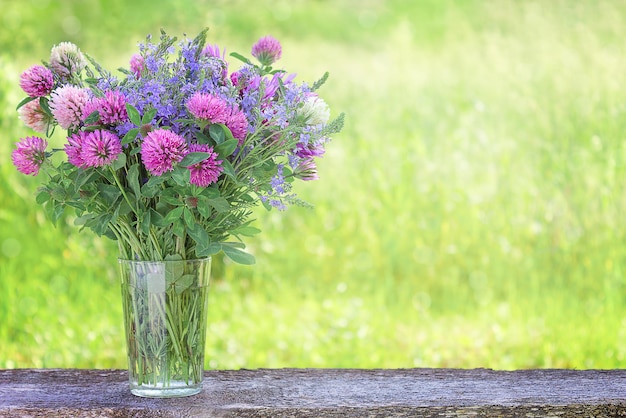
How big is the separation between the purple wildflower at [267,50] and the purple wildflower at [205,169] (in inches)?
8.7

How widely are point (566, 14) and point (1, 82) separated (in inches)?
109

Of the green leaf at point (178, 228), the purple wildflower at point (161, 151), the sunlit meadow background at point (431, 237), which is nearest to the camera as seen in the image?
the purple wildflower at point (161, 151)

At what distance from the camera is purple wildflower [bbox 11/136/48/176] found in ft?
4.59

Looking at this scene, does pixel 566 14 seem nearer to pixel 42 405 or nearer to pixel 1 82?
pixel 1 82

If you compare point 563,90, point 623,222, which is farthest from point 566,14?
point 623,222

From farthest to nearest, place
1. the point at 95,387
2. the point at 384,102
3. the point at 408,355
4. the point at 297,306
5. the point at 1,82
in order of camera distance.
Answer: the point at 384,102 → the point at 1,82 → the point at 297,306 → the point at 408,355 → the point at 95,387

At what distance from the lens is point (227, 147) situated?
1.33 metres

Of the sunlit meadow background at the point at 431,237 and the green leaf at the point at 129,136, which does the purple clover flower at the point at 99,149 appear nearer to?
the green leaf at the point at 129,136

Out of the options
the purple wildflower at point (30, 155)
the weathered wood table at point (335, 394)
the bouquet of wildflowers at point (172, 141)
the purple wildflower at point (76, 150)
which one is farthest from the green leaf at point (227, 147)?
the weathered wood table at point (335, 394)

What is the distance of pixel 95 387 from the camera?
163 cm

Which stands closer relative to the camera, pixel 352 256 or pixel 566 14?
pixel 352 256

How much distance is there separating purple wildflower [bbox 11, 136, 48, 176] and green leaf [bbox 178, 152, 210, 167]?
29 cm

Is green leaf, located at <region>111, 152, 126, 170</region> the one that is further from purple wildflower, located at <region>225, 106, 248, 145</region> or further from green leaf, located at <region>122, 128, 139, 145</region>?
purple wildflower, located at <region>225, 106, 248, 145</region>

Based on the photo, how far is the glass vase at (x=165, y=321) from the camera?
144cm
